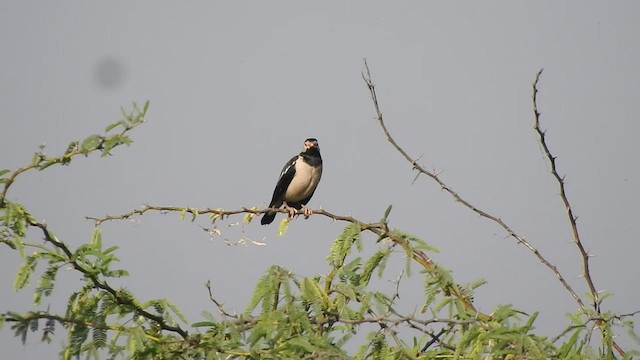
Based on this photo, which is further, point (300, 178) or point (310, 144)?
point (310, 144)

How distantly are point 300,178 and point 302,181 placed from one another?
48mm

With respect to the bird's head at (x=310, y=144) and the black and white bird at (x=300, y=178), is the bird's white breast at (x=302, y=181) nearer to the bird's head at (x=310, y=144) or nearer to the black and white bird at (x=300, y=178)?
the black and white bird at (x=300, y=178)

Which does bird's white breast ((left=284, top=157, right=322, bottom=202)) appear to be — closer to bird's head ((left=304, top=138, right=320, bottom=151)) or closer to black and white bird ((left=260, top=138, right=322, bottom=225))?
black and white bird ((left=260, top=138, right=322, bottom=225))

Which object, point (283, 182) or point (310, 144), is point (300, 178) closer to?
point (283, 182)

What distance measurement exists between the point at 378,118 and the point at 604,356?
1493 millimetres

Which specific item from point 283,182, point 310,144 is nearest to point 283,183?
point 283,182

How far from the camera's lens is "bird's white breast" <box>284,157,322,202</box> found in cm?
1232

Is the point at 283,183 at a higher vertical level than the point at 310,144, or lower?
lower

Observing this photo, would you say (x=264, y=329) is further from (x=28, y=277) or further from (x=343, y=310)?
(x=28, y=277)

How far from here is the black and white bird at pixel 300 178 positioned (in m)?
12.3

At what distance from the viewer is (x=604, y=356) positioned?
3840 millimetres

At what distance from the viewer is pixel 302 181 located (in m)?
12.3

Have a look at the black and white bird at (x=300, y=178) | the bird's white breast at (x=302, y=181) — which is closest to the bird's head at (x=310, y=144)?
the black and white bird at (x=300, y=178)

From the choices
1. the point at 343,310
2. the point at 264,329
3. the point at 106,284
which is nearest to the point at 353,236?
the point at 343,310
